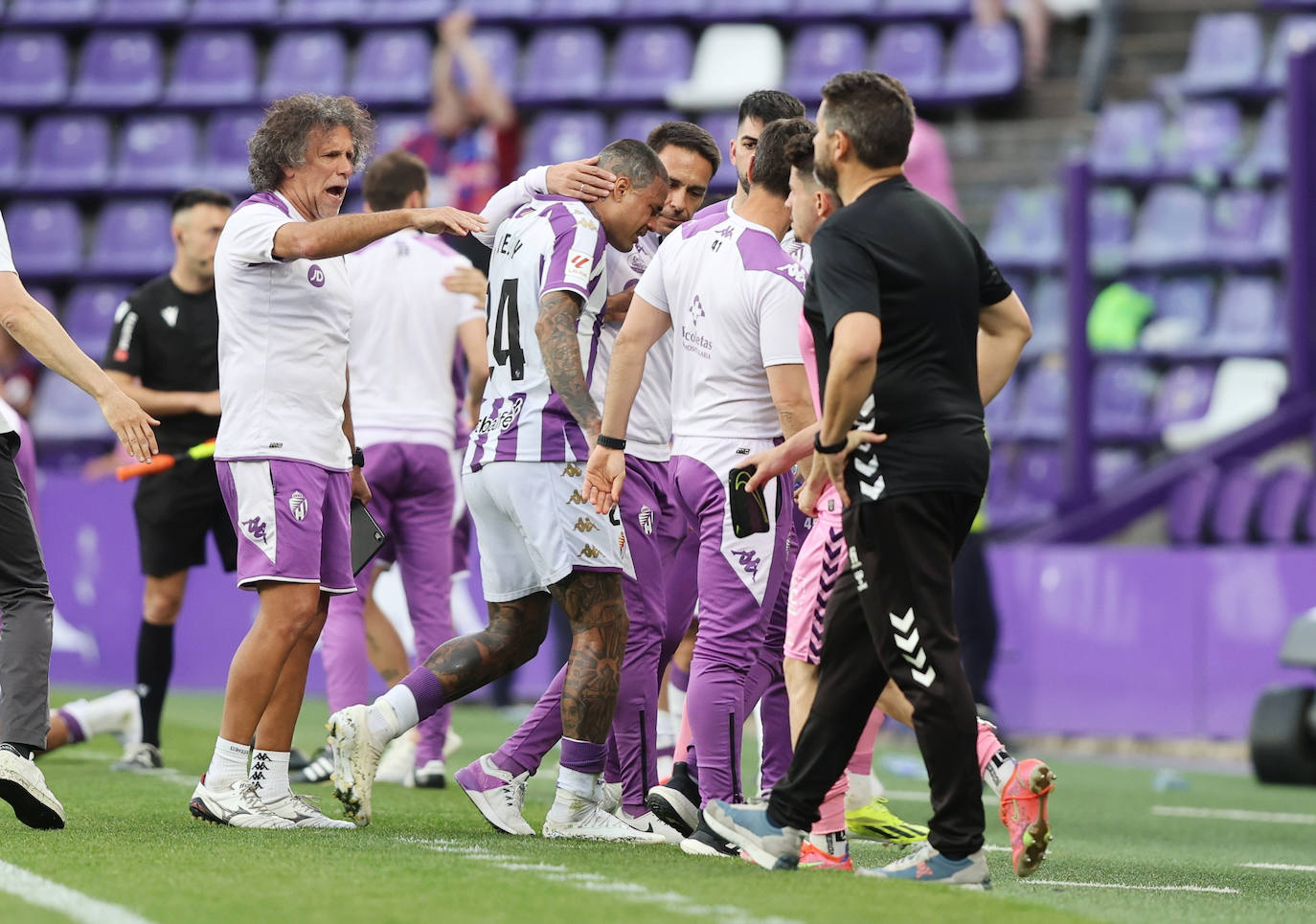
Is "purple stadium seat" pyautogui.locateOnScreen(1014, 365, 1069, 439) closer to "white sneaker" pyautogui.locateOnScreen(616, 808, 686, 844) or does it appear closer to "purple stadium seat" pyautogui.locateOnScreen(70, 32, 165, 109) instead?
"purple stadium seat" pyautogui.locateOnScreen(70, 32, 165, 109)

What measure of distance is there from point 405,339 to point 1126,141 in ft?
31.6

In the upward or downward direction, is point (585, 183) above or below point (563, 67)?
below

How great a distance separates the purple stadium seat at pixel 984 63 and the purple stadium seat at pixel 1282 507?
6.50m

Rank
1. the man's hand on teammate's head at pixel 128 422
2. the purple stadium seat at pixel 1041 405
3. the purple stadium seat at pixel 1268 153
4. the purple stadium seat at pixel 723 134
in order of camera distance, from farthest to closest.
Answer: the purple stadium seat at pixel 723 134 → the purple stadium seat at pixel 1268 153 → the purple stadium seat at pixel 1041 405 → the man's hand on teammate's head at pixel 128 422

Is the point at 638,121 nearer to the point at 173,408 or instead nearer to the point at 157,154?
the point at 157,154

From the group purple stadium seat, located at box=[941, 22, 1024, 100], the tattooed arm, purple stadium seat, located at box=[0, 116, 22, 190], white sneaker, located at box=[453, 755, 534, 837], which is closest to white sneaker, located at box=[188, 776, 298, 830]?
white sneaker, located at box=[453, 755, 534, 837]

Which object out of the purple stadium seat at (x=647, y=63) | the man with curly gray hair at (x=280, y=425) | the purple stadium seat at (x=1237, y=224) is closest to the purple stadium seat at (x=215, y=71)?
the purple stadium seat at (x=647, y=63)

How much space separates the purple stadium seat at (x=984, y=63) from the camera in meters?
17.2

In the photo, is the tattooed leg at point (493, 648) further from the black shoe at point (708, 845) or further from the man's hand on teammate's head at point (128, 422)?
the man's hand on teammate's head at point (128, 422)

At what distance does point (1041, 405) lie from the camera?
15.1 m

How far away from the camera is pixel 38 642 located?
18.2 feet

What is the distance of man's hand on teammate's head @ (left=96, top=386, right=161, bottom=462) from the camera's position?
5383 millimetres

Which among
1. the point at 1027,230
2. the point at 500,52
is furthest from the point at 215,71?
the point at 1027,230

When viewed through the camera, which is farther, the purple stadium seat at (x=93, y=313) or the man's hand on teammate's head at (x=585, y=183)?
the purple stadium seat at (x=93, y=313)
